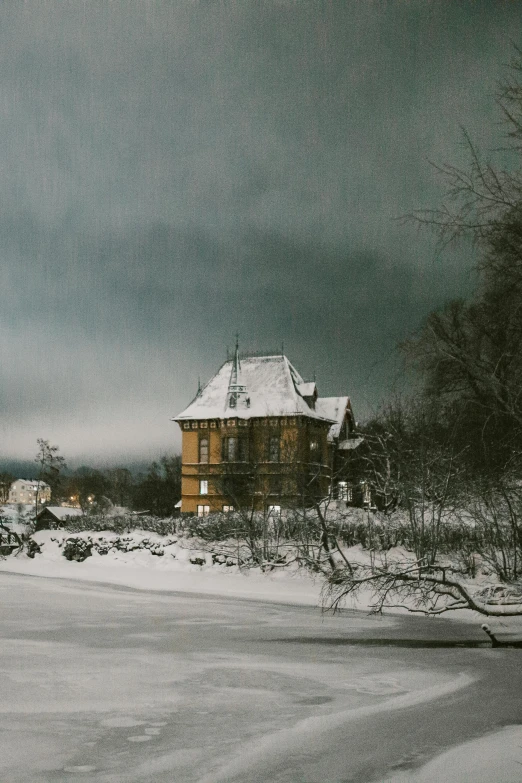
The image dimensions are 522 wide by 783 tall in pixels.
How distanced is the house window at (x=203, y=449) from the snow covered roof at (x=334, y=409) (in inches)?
363

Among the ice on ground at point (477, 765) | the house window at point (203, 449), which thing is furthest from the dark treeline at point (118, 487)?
the ice on ground at point (477, 765)

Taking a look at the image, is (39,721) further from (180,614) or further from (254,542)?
(254,542)

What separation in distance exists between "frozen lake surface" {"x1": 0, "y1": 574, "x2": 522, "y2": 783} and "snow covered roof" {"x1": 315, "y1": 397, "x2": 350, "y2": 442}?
4709 cm

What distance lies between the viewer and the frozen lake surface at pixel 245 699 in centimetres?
821

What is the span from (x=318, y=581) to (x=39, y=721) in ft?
67.0

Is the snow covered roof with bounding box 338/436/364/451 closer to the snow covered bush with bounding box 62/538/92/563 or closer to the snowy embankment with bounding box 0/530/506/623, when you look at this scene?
the snowy embankment with bounding box 0/530/506/623

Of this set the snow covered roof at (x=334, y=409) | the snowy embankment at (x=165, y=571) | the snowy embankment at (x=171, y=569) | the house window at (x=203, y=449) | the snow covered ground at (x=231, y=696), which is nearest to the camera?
the snow covered ground at (x=231, y=696)

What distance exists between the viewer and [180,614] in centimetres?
2133

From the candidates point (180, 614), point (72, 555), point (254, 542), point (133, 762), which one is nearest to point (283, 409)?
point (72, 555)

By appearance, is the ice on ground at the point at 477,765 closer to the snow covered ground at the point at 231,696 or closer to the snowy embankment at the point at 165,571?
the snow covered ground at the point at 231,696

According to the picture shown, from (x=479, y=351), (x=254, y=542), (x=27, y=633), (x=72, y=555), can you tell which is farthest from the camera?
(x=72, y=555)

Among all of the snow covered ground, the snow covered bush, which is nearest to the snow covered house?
the snow covered bush

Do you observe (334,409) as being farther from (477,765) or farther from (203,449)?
(477,765)

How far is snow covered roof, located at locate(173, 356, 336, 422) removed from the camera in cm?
6209
